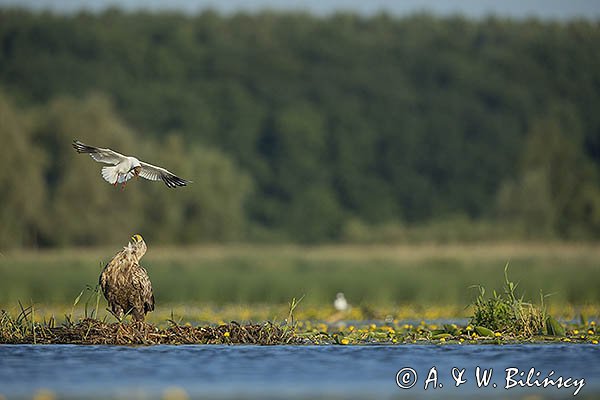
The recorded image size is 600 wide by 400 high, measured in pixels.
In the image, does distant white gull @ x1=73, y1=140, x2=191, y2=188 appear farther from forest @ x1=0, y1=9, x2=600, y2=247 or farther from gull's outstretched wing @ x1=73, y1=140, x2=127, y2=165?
forest @ x1=0, y1=9, x2=600, y2=247

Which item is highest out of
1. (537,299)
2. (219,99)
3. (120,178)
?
(219,99)

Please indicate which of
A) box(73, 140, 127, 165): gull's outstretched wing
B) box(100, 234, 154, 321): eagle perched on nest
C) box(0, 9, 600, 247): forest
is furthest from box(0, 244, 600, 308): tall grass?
box(0, 9, 600, 247): forest

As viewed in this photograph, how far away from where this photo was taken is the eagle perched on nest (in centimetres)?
1503

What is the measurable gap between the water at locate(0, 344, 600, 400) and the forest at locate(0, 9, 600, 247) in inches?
1835

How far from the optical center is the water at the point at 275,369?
466 inches

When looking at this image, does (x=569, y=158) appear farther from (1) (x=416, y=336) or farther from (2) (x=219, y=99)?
(1) (x=416, y=336)

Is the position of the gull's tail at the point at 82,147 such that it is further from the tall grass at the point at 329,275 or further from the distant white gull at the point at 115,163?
the tall grass at the point at 329,275

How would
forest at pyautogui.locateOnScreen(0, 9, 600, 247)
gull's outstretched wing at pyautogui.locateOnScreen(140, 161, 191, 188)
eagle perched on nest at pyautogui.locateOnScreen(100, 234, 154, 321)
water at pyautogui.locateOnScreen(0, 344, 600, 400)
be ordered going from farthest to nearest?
1. forest at pyautogui.locateOnScreen(0, 9, 600, 247)
2. gull's outstretched wing at pyautogui.locateOnScreen(140, 161, 191, 188)
3. eagle perched on nest at pyautogui.locateOnScreen(100, 234, 154, 321)
4. water at pyautogui.locateOnScreen(0, 344, 600, 400)

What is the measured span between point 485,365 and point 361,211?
74802 mm

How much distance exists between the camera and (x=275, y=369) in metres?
13.3

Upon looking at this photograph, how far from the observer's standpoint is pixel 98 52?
98.9 meters

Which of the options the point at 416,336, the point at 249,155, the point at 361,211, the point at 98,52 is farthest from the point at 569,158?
the point at 416,336

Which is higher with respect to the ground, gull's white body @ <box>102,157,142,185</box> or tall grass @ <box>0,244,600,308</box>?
gull's white body @ <box>102,157,142,185</box>

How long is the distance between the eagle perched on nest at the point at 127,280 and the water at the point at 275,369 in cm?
68
